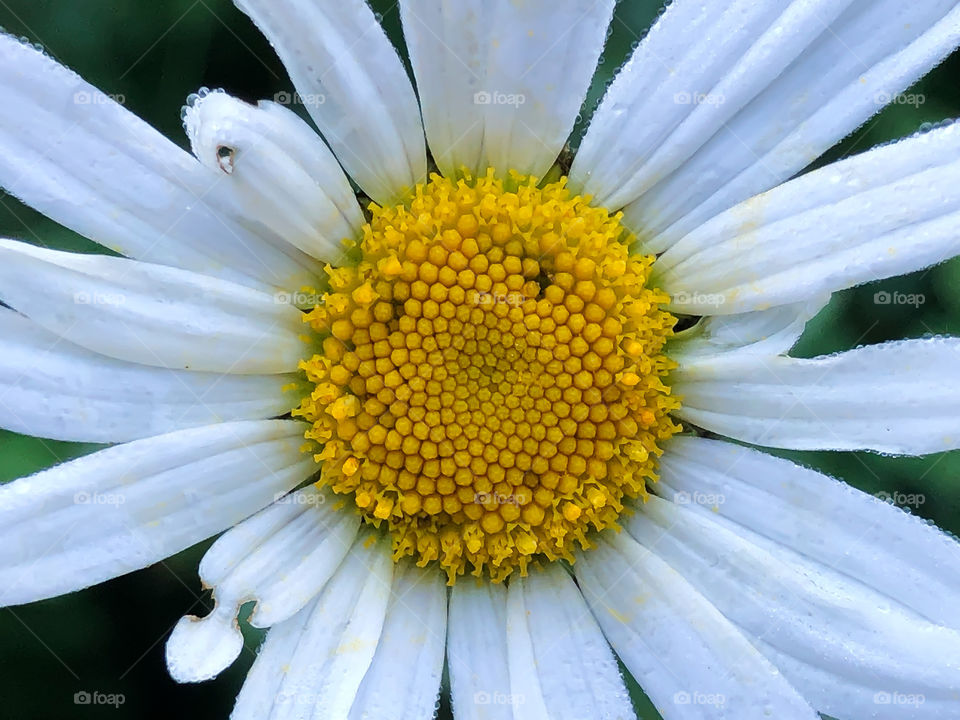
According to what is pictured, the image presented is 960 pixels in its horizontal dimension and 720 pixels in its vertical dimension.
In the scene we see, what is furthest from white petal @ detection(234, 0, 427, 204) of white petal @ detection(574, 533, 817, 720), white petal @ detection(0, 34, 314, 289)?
white petal @ detection(574, 533, 817, 720)

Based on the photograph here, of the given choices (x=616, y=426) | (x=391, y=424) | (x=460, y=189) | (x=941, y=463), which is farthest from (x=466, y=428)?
Answer: (x=941, y=463)

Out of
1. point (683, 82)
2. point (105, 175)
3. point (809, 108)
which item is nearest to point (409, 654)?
point (105, 175)

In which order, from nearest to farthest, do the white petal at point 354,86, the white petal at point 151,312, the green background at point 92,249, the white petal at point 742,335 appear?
1. the white petal at point 151,312
2. the white petal at point 354,86
3. the white petal at point 742,335
4. the green background at point 92,249

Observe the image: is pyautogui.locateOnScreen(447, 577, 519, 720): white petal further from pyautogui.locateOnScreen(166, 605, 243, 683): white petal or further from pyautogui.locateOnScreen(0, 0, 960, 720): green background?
pyautogui.locateOnScreen(166, 605, 243, 683): white petal

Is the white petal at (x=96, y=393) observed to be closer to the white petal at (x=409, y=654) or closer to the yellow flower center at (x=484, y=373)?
the yellow flower center at (x=484, y=373)

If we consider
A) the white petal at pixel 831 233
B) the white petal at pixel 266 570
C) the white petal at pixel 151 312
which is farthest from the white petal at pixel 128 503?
the white petal at pixel 831 233
